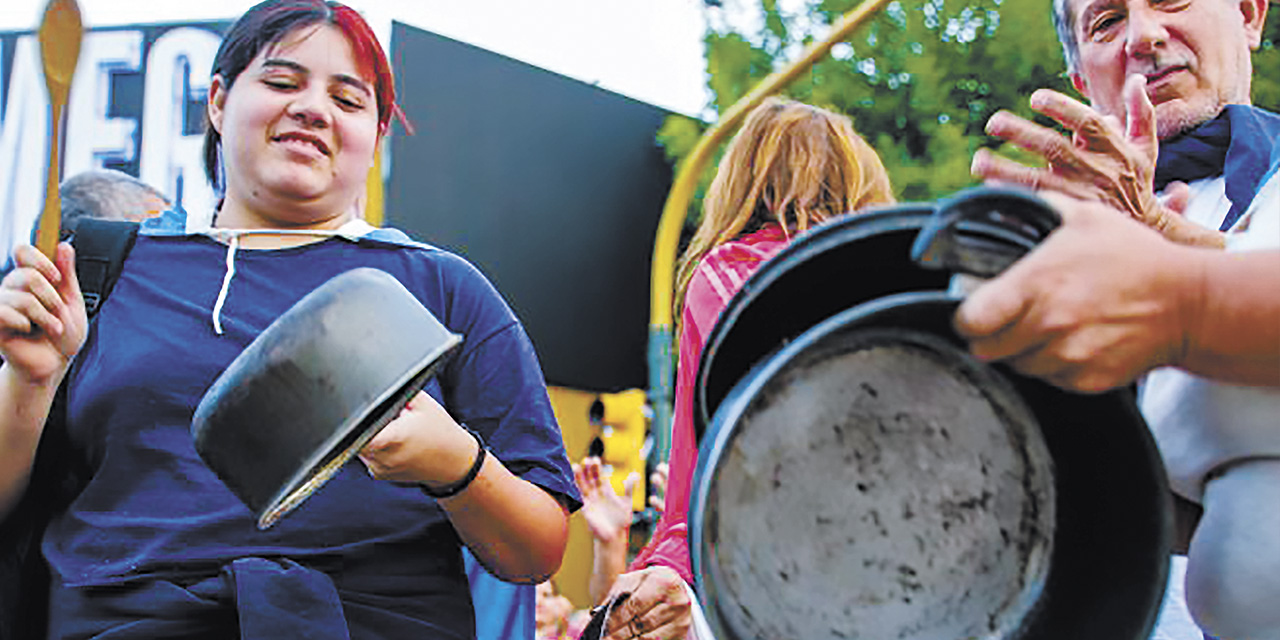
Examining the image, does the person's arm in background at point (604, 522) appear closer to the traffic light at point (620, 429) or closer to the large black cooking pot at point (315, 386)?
the large black cooking pot at point (315, 386)

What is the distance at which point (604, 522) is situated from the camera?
4.14 metres

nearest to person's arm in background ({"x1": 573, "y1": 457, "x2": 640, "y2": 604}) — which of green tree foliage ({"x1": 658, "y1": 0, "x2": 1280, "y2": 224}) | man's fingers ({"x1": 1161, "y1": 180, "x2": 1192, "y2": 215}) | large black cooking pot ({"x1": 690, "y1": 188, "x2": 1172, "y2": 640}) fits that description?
man's fingers ({"x1": 1161, "y1": 180, "x2": 1192, "y2": 215})

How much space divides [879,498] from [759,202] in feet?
5.83

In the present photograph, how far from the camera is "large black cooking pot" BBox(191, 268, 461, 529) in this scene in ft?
3.92

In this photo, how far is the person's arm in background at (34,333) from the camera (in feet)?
5.20

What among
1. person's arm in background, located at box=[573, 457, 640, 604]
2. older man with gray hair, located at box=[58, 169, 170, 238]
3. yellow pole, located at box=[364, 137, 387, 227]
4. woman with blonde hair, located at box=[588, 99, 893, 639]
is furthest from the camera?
yellow pole, located at box=[364, 137, 387, 227]

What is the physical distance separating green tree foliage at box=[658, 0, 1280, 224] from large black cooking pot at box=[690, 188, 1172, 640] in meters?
10.4

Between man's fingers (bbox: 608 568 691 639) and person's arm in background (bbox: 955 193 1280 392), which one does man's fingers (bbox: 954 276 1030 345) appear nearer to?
person's arm in background (bbox: 955 193 1280 392)

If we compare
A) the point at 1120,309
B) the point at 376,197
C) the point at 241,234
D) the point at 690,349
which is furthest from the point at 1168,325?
the point at 376,197

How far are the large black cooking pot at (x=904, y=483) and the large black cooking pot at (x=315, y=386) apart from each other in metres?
0.32

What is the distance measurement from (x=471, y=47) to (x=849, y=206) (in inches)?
421

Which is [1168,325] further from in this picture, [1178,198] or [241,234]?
[241,234]

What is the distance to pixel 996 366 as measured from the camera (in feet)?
3.44

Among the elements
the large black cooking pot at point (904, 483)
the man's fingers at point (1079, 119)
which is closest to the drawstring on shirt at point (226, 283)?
the large black cooking pot at point (904, 483)
